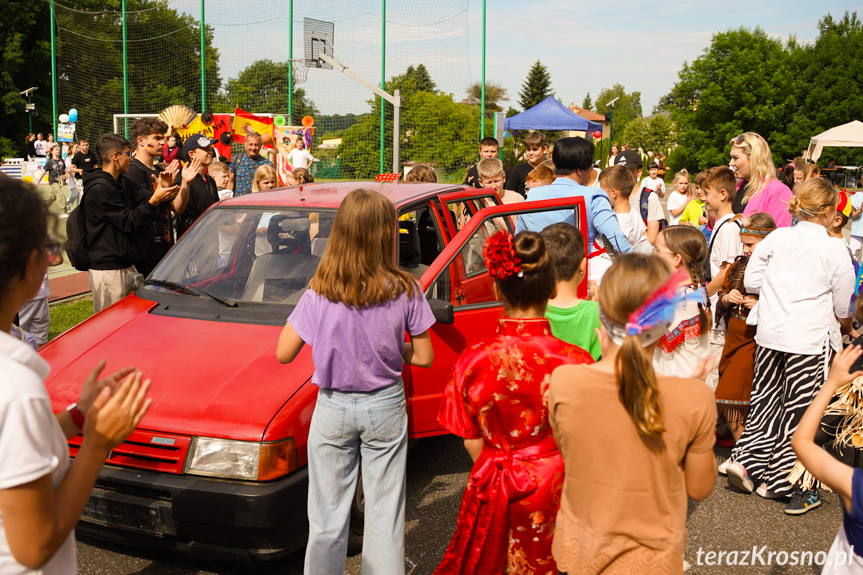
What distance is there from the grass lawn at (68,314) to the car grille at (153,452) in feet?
17.1

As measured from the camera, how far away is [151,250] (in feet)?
19.7

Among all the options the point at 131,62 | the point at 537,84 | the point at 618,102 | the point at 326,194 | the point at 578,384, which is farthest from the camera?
the point at 618,102

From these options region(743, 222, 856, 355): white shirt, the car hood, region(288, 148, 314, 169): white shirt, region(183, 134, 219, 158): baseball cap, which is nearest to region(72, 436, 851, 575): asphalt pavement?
the car hood

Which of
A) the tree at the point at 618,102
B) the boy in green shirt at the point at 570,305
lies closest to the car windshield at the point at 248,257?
the boy in green shirt at the point at 570,305

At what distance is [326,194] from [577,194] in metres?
1.78

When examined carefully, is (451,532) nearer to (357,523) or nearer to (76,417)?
(357,523)

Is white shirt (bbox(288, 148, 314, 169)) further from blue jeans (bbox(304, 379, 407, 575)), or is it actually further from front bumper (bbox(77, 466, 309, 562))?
blue jeans (bbox(304, 379, 407, 575))

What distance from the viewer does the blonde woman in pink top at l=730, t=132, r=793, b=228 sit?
6.05 metres

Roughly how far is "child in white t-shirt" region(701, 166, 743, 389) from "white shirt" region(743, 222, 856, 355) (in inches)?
32.1

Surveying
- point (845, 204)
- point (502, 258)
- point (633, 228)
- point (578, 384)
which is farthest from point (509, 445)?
point (845, 204)

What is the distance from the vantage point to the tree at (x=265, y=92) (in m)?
21.5

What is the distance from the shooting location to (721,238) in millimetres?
5816

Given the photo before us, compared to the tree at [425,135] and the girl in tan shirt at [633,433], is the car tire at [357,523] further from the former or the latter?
the tree at [425,135]

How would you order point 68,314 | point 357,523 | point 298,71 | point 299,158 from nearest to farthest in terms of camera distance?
point 357,523 → point 68,314 → point 299,158 → point 298,71
